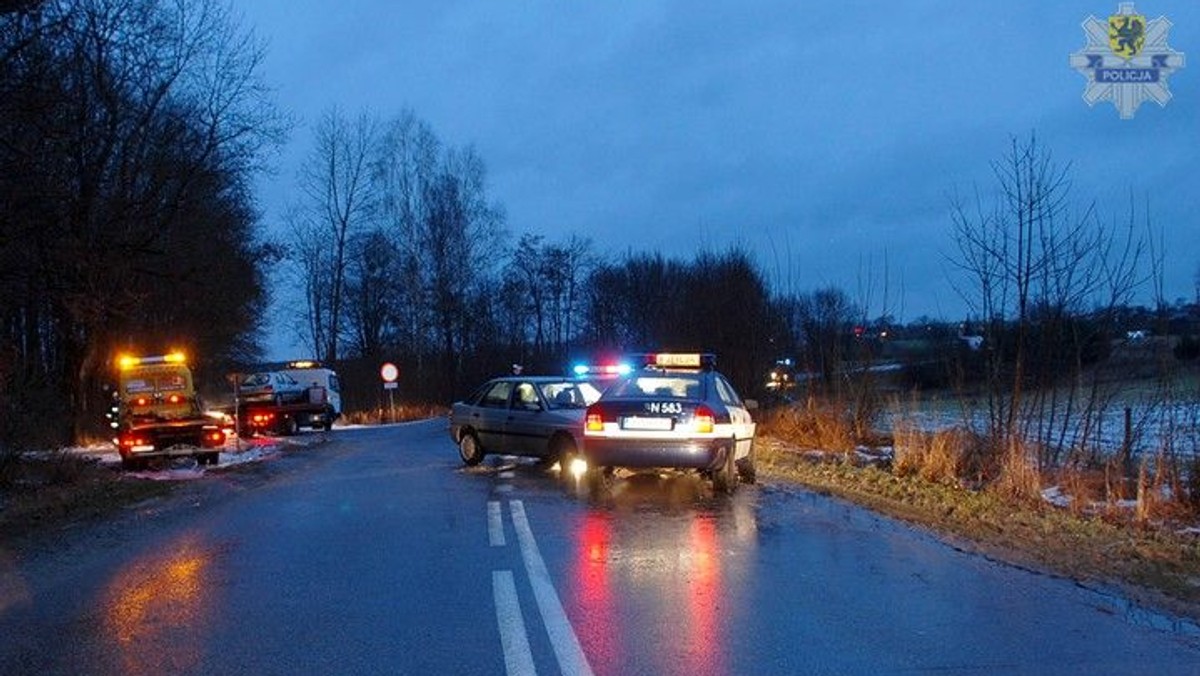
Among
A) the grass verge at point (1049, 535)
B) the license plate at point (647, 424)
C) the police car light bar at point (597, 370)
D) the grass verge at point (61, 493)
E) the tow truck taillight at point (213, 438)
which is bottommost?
the grass verge at point (1049, 535)

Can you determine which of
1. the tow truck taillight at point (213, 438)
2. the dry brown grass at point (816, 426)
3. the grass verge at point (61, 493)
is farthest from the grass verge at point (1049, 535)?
the tow truck taillight at point (213, 438)

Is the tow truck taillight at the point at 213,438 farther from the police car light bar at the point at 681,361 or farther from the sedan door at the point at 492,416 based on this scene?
the police car light bar at the point at 681,361

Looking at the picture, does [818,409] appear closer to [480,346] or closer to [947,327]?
[947,327]

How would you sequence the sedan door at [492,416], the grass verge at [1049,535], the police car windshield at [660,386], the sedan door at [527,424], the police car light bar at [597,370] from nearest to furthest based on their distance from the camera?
the grass verge at [1049,535]
the police car windshield at [660,386]
the sedan door at [527,424]
the sedan door at [492,416]
the police car light bar at [597,370]

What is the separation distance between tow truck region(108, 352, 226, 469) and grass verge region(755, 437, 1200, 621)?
40.4ft

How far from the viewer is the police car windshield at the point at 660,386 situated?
14453mm

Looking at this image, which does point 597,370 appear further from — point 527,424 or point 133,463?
point 133,463

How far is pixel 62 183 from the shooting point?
57.7 feet

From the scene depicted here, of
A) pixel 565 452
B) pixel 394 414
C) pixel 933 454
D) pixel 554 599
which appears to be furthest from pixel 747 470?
pixel 394 414

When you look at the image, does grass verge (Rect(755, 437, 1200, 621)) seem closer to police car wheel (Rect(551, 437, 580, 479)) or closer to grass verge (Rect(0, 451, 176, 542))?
police car wheel (Rect(551, 437, 580, 479))

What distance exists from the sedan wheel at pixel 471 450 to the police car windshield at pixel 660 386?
18.5 ft

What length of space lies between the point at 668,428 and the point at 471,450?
701 cm

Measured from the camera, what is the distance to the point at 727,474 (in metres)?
14.3

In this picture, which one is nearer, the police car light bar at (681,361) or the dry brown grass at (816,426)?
the police car light bar at (681,361)
